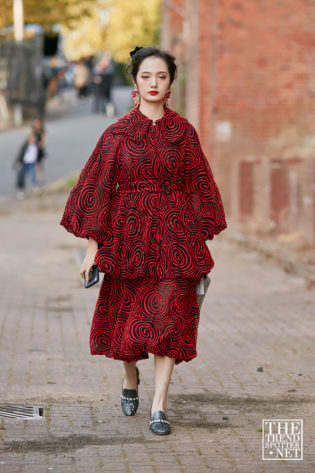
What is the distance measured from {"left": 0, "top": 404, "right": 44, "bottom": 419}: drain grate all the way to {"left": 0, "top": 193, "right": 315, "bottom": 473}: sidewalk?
6 cm

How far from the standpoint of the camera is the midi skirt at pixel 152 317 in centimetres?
550

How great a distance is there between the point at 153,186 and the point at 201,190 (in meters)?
0.27

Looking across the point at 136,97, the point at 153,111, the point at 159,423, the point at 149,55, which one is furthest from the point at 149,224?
the point at 159,423

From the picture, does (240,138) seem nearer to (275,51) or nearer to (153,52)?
(275,51)

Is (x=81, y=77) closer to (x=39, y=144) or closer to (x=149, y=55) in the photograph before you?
(x=39, y=144)

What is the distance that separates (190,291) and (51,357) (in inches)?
89.6

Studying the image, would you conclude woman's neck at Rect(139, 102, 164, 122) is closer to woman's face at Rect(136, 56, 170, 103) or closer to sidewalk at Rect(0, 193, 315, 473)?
woman's face at Rect(136, 56, 170, 103)

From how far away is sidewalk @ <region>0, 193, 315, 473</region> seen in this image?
5012 millimetres

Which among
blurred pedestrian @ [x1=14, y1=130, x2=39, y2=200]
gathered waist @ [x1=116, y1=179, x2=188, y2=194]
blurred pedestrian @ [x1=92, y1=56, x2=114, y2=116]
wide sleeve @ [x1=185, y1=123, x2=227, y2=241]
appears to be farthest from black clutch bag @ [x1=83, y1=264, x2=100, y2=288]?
blurred pedestrian @ [x1=92, y1=56, x2=114, y2=116]

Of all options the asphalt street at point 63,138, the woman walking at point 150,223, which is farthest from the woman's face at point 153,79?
the asphalt street at point 63,138

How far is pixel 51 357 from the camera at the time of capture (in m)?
7.61

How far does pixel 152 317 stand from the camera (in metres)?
5.51

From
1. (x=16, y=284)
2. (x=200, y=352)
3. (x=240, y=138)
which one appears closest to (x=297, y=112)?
(x=240, y=138)

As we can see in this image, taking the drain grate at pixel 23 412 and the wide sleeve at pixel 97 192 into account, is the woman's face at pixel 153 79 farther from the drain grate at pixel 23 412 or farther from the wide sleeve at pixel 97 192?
the drain grate at pixel 23 412
